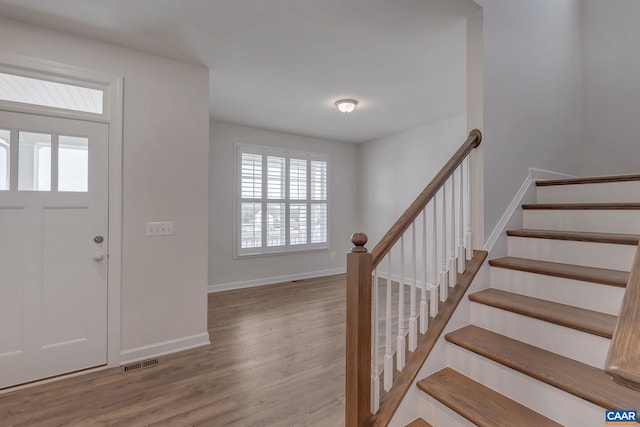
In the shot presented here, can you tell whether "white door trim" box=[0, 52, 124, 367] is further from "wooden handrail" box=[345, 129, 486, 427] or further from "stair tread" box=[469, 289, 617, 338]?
"stair tread" box=[469, 289, 617, 338]

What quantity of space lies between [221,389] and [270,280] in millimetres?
2862

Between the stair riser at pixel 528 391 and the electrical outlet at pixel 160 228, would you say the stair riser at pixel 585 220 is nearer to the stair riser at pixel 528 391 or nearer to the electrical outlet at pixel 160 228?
the stair riser at pixel 528 391

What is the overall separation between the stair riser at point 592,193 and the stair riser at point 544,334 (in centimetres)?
125

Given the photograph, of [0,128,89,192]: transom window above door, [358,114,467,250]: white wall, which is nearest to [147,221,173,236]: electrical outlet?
[0,128,89,192]: transom window above door

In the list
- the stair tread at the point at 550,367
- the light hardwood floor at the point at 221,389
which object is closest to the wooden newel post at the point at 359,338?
the light hardwood floor at the point at 221,389

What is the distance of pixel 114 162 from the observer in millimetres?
2309

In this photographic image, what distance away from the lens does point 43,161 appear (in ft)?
6.93

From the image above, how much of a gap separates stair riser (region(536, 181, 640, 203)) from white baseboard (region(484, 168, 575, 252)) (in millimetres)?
131

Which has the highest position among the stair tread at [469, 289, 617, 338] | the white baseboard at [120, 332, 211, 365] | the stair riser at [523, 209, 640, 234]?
the stair riser at [523, 209, 640, 234]

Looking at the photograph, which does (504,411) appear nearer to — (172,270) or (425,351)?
(425,351)

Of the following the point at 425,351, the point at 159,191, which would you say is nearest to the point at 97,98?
the point at 159,191

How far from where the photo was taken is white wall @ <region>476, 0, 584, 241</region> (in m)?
2.01

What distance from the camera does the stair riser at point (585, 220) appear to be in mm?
1774
